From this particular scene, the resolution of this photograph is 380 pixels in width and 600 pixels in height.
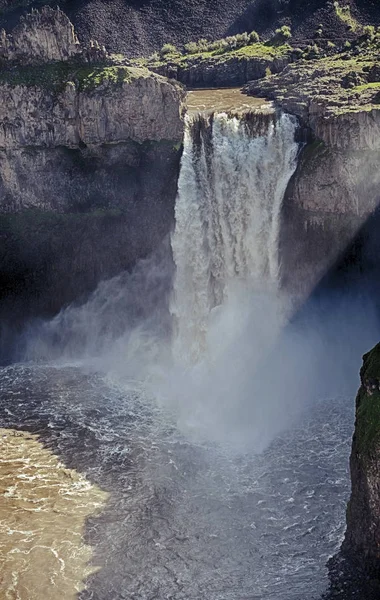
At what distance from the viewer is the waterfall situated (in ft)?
160

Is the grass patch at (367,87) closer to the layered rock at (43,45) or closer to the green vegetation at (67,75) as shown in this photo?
the green vegetation at (67,75)

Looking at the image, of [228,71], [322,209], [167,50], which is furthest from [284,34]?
[322,209]

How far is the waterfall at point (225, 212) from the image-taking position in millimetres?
48812

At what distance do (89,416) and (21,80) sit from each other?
21326 millimetres

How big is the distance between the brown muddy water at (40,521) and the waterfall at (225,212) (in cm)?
1258

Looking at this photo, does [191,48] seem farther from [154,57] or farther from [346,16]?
[346,16]

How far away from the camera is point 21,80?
2012 inches

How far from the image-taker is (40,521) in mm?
35031

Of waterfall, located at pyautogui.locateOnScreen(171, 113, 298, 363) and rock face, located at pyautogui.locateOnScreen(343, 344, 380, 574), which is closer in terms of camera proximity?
rock face, located at pyautogui.locateOnScreen(343, 344, 380, 574)

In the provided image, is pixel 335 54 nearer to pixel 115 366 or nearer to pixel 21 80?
pixel 21 80

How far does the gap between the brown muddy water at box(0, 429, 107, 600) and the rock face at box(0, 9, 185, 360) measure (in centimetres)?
1304

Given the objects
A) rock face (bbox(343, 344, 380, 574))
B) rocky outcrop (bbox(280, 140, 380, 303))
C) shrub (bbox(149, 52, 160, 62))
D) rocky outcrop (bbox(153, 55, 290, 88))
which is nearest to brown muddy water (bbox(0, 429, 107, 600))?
rock face (bbox(343, 344, 380, 574))

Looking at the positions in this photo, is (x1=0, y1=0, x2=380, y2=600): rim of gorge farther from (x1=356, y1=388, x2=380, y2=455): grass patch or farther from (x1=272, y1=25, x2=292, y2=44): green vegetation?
(x1=272, y1=25, x2=292, y2=44): green vegetation

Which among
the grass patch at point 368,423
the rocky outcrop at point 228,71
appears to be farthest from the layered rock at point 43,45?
the grass patch at point 368,423
